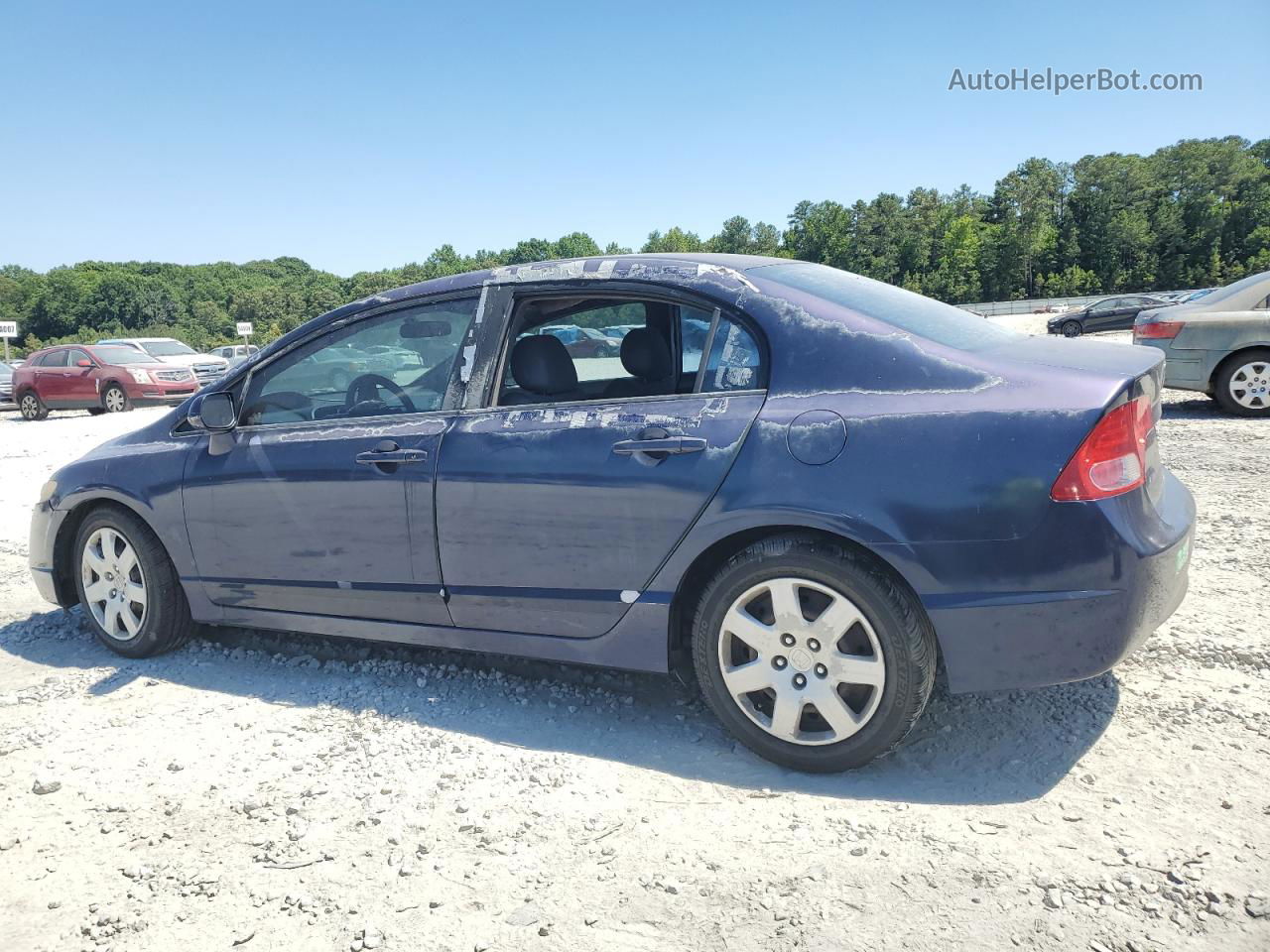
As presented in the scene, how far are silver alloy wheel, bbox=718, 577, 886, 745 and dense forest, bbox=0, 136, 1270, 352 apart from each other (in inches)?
3363

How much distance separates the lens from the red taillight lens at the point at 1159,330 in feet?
31.3

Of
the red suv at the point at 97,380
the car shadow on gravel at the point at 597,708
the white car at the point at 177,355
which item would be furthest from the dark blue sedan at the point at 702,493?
the white car at the point at 177,355

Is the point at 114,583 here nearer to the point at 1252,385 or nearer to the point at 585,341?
the point at 585,341

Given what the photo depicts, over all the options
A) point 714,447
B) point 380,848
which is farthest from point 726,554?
point 380,848

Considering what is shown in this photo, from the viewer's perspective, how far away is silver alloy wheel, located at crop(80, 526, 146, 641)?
4203mm

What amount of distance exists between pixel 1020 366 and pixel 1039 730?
1.23m

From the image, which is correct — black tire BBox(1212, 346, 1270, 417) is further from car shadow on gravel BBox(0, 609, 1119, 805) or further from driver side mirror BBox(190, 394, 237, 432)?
driver side mirror BBox(190, 394, 237, 432)

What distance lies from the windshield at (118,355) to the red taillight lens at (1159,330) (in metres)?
18.2

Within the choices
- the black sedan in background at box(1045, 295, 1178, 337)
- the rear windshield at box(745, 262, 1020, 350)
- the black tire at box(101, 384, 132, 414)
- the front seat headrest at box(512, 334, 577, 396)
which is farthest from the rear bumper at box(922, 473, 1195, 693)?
the black sedan in background at box(1045, 295, 1178, 337)

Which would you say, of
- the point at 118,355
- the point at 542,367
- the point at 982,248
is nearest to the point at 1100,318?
the point at 118,355

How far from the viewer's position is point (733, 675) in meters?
2.97

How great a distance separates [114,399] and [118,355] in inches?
40.7

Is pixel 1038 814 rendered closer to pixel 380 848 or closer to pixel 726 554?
pixel 726 554

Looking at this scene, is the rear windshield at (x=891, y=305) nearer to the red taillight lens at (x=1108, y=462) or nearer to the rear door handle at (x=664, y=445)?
the red taillight lens at (x=1108, y=462)
